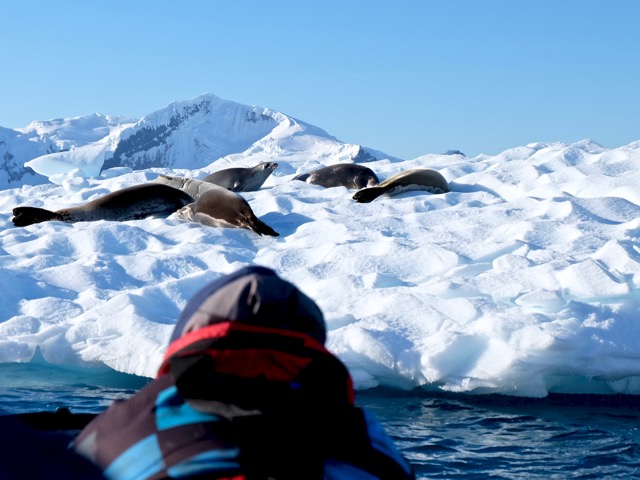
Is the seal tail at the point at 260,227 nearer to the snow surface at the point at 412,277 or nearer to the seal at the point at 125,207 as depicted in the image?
the snow surface at the point at 412,277

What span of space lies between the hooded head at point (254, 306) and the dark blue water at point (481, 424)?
2105 mm

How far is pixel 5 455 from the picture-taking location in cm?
149

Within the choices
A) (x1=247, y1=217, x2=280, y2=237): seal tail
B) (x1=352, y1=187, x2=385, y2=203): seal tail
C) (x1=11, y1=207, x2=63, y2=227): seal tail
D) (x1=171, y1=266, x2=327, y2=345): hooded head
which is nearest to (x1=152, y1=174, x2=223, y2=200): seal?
(x1=11, y1=207, x2=63, y2=227): seal tail

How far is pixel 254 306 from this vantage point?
1.41 meters

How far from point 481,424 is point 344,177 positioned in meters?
7.93

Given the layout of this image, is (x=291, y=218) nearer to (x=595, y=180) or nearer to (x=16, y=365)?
(x=595, y=180)

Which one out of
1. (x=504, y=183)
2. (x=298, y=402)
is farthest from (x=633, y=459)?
(x=504, y=183)

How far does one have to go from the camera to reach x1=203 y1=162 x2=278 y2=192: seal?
11750 mm

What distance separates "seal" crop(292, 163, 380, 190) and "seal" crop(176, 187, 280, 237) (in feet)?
8.89

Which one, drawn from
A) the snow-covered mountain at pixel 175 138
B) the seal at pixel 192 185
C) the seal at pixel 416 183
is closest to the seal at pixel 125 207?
the seal at pixel 192 185

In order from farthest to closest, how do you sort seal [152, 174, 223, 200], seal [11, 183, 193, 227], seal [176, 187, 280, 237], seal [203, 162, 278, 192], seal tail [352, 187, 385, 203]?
seal [203, 162, 278, 192] → seal [152, 174, 223, 200] → seal tail [352, 187, 385, 203] → seal [11, 183, 193, 227] → seal [176, 187, 280, 237]

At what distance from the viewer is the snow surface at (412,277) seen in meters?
4.65

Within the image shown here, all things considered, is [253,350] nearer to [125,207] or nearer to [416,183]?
[125,207]

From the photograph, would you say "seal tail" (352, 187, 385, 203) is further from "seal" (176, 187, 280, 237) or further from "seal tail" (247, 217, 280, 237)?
"seal tail" (247, 217, 280, 237)
